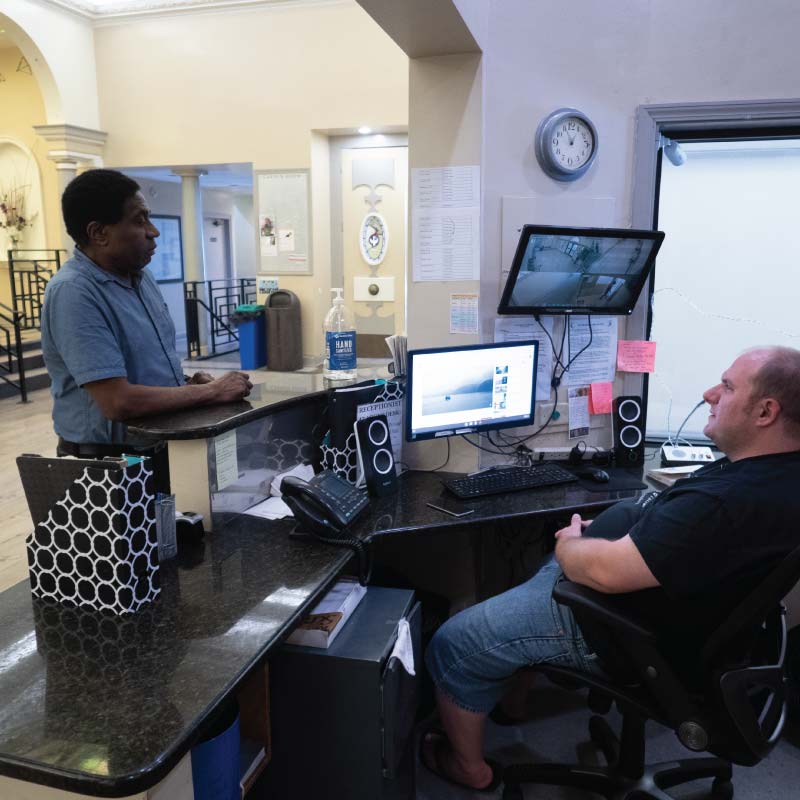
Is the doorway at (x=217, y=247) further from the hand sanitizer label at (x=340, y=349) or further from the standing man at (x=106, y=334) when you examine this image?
the standing man at (x=106, y=334)

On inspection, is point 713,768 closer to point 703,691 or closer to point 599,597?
point 703,691

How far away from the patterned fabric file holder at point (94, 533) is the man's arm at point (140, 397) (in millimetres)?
398

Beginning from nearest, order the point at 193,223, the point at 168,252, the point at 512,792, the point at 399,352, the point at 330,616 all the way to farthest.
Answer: the point at 330,616 < the point at 512,792 < the point at 399,352 < the point at 193,223 < the point at 168,252

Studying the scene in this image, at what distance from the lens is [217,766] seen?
4.34 feet

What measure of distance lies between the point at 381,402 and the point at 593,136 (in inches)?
44.1

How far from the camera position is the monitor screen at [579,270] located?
225 centimetres

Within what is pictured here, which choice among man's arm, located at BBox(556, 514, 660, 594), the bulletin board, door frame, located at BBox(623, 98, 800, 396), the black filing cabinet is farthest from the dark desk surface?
the bulletin board

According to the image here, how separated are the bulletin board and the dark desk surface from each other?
4.93 m

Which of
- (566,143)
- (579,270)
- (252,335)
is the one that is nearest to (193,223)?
(252,335)

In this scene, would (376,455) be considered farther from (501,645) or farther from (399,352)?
(501,645)

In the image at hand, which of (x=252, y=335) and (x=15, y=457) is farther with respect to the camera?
(x=252, y=335)

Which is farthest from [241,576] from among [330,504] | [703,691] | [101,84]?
[101,84]

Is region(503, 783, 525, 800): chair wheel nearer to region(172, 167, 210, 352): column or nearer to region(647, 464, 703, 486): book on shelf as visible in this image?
region(647, 464, 703, 486): book on shelf

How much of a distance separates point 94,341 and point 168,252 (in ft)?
30.8
